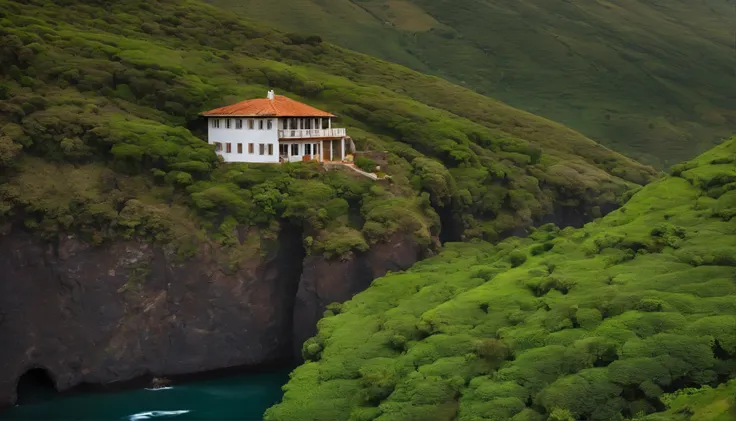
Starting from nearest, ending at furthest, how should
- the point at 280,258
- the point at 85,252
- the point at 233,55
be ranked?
the point at 85,252
the point at 280,258
the point at 233,55

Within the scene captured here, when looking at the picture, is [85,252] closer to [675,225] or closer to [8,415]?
[8,415]

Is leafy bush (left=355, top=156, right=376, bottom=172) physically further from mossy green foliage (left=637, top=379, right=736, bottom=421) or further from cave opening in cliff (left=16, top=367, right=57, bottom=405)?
mossy green foliage (left=637, top=379, right=736, bottom=421)

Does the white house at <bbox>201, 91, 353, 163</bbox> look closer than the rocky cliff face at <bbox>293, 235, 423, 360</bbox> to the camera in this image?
→ No

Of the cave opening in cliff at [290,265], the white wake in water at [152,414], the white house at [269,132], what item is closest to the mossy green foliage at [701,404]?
the white wake in water at [152,414]

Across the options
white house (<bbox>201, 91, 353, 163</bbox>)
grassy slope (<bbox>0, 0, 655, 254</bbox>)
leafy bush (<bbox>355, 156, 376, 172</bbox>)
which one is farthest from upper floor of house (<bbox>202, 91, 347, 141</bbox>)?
leafy bush (<bbox>355, 156, 376, 172</bbox>)

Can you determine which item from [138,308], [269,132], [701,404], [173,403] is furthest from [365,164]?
[701,404]

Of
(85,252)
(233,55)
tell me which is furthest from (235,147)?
(233,55)
